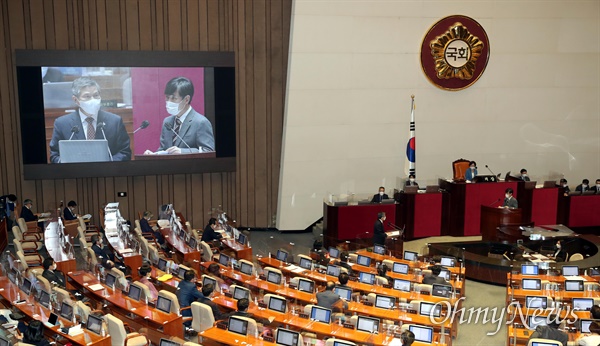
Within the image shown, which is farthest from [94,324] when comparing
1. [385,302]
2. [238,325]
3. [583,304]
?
[583,304]

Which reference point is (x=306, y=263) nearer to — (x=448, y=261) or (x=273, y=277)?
(x=273, y=277)

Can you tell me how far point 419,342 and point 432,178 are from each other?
10440 mm

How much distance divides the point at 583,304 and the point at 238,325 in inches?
207

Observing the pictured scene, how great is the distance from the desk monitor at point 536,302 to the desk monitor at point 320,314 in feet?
9.99

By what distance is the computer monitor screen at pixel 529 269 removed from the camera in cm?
1254

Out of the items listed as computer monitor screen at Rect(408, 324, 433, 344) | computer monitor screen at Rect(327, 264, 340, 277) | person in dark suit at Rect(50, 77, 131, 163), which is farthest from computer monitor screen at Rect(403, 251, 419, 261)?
person in dark suit at Rect(50, 77, 131, 163)

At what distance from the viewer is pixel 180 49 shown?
58.5ft

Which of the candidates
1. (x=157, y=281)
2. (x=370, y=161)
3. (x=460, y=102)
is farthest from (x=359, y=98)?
A: (x=157, y=281)

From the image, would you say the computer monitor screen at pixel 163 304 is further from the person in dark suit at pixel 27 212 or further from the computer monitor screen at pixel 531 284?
the person in dark suit at pixel 27 212

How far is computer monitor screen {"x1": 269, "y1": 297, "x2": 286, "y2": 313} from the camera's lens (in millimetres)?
10529

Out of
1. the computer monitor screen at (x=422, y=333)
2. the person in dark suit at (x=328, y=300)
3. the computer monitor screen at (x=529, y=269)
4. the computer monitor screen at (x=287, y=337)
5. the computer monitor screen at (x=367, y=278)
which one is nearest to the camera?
the computer monitor screen at (x=287, y=337)

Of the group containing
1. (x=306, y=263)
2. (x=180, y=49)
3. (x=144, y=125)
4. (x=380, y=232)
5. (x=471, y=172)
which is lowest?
(x=306, y=263)

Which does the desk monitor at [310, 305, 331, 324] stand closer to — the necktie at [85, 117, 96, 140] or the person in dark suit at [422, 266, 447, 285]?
the person in dark suit at [422, 266, 447, 285]

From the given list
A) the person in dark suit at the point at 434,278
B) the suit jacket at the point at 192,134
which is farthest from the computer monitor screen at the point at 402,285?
the suit jacket at the point at 192,134
